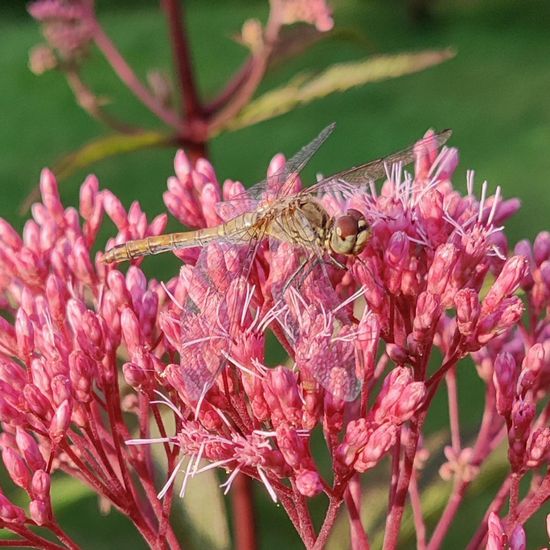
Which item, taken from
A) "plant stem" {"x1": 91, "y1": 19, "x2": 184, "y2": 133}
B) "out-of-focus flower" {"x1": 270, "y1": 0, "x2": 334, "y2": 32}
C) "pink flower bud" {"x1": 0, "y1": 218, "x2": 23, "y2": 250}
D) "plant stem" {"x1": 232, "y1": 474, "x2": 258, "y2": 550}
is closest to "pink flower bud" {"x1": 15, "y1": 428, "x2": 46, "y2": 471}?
"pink flower bud" {"x1": 0, "y1": 218, "x2": 23, "y2": 250}

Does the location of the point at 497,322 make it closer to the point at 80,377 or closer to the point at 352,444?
the point at 352,444

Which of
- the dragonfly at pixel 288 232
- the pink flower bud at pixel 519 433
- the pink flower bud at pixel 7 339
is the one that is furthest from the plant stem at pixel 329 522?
the pink flower bud at pixel 7 339

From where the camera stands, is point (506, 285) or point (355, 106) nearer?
point (506, 285)

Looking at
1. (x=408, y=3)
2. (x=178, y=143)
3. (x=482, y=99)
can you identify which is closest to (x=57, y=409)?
(x=178, y=143)

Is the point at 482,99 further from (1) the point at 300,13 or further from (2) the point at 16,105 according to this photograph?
(1) the point at 300,13

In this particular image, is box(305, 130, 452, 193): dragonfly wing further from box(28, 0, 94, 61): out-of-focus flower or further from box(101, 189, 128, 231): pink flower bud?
box(28, 0, 94, 61): out-of-focus flower

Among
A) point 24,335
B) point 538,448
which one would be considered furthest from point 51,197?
point 538,448
